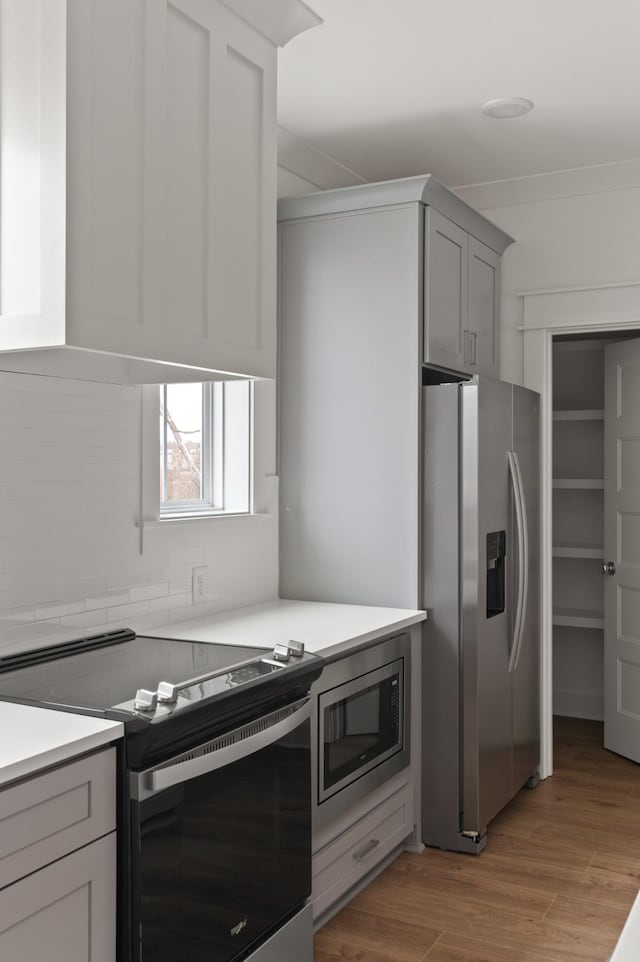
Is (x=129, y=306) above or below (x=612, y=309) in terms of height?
below

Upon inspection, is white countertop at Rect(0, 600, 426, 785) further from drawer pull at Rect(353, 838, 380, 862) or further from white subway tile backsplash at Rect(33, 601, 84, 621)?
drawer pull at Rect(353, 838, 380, 862)

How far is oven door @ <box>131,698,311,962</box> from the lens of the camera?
1887 mm

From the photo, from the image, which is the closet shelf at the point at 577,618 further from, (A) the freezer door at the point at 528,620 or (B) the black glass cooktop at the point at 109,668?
(B) the black glass cooktop at the point at 109,668

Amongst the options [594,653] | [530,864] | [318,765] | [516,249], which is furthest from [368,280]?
[594,653]

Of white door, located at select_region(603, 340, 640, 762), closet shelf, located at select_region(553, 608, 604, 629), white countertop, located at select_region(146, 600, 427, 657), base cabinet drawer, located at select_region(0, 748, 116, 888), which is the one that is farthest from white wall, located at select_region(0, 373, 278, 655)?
closet shelf, located at select_region(553, 608, 604, 629)

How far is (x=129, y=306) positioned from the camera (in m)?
2.11

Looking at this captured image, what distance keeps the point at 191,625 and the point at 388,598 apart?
85cm

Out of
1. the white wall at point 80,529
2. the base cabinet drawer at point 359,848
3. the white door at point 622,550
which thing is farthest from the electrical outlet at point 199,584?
the white door at point 622,550

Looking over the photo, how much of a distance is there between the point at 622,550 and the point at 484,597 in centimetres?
146

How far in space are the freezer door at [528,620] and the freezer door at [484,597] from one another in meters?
0.15

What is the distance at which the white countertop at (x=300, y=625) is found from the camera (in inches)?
108

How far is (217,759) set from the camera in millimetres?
2068

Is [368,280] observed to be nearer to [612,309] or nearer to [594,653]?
[612,309]

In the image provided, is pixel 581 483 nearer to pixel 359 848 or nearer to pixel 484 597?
pixel 484 597
